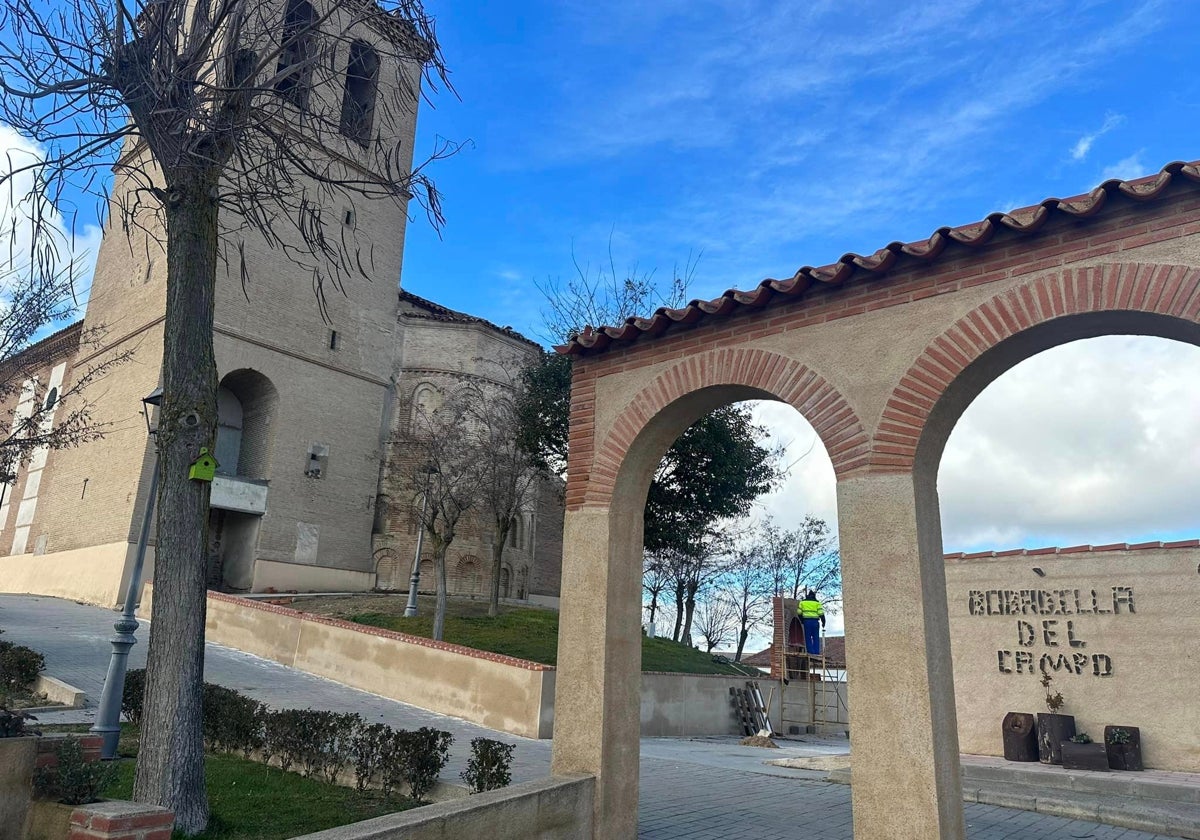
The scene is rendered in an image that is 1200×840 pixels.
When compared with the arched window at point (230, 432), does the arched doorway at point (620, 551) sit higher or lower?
lower

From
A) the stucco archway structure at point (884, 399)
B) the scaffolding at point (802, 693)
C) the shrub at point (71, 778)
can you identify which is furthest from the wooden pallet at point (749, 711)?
the shrub at point (71, 778)

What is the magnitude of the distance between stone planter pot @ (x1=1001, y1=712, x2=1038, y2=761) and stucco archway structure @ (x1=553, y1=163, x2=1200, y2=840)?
847 cm

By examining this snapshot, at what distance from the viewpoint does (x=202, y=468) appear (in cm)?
605

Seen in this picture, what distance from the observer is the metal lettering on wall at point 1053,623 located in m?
11.9

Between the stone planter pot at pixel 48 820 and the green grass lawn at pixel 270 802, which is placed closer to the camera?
the stone planter pot at pixel 48 820

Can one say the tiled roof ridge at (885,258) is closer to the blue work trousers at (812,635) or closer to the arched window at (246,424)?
the blue work trousers at (812,635)

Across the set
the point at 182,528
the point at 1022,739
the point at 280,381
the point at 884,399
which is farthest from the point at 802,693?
the point at 280,381

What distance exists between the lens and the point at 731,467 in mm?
18781

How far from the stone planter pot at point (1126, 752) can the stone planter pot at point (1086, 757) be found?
116 mm

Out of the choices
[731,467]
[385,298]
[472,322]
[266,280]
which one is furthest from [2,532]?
[731,467]

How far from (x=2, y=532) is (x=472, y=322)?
2104 cm

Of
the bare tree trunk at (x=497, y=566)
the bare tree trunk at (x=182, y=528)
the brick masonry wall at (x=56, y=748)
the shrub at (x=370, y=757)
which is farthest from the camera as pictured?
the bare tree trunk at (x=497, y=566)

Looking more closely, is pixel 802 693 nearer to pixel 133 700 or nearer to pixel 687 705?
pixel 687 705

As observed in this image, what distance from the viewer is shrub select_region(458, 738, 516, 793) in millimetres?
6461
